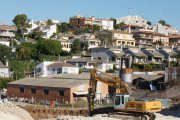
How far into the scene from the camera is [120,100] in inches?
1089

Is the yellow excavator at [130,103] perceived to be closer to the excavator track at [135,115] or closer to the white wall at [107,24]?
the excavator track at [135,115]

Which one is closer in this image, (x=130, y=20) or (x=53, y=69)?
(x=53, y=69)

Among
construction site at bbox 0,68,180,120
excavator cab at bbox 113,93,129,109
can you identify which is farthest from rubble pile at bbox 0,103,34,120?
excavator cab at bbox 113,93,129,109

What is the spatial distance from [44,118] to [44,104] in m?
4.76

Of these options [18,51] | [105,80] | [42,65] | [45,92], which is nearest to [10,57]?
[18,51]

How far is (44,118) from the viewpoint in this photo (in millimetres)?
34281

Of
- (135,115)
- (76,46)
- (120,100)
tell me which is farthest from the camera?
(76,46)

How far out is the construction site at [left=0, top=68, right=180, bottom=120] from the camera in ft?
88.6

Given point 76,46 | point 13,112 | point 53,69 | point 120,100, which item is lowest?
point 13,112

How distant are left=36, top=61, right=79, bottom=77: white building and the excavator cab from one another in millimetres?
30182

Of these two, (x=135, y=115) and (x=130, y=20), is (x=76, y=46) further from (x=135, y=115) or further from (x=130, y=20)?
(x=135, y=115)

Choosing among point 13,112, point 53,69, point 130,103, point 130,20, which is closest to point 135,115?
point 130,103

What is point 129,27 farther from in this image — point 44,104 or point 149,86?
point 44,104

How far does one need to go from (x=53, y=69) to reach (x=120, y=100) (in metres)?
32.5
